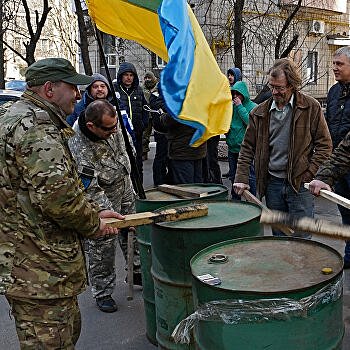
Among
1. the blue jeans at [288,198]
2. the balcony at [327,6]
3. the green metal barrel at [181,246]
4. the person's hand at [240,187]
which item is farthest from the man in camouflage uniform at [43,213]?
the balcony at [327,6]

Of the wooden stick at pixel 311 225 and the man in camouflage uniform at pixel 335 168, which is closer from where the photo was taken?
the wooden stick at pixel 311 225

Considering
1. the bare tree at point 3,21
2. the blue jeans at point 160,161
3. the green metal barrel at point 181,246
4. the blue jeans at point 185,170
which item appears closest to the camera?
the green metal barrel at point 181,246

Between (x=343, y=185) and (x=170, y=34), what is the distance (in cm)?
203

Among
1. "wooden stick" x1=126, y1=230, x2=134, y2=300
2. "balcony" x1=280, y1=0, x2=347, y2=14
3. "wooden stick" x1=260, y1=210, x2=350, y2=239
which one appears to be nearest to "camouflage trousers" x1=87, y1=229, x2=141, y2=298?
"wooden stick" x1=126, y1=230, x2=134, y2=300

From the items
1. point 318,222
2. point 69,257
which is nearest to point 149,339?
point 69,257

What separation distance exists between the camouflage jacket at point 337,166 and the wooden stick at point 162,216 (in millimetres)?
948

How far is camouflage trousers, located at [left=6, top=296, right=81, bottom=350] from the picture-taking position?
277 centimetres

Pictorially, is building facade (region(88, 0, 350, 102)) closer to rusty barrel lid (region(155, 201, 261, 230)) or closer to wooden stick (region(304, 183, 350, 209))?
wooden stick (region(304, 183, 350, 209))

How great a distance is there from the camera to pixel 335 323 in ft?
8.16

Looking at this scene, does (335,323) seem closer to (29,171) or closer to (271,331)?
(271,331)

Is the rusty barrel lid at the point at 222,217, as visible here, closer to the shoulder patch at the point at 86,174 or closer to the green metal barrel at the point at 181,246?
the green metal barrel at the point at 181,246

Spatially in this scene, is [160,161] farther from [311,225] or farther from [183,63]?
[311,225]

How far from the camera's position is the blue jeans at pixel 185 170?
20.0ft

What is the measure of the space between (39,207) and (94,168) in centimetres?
171
